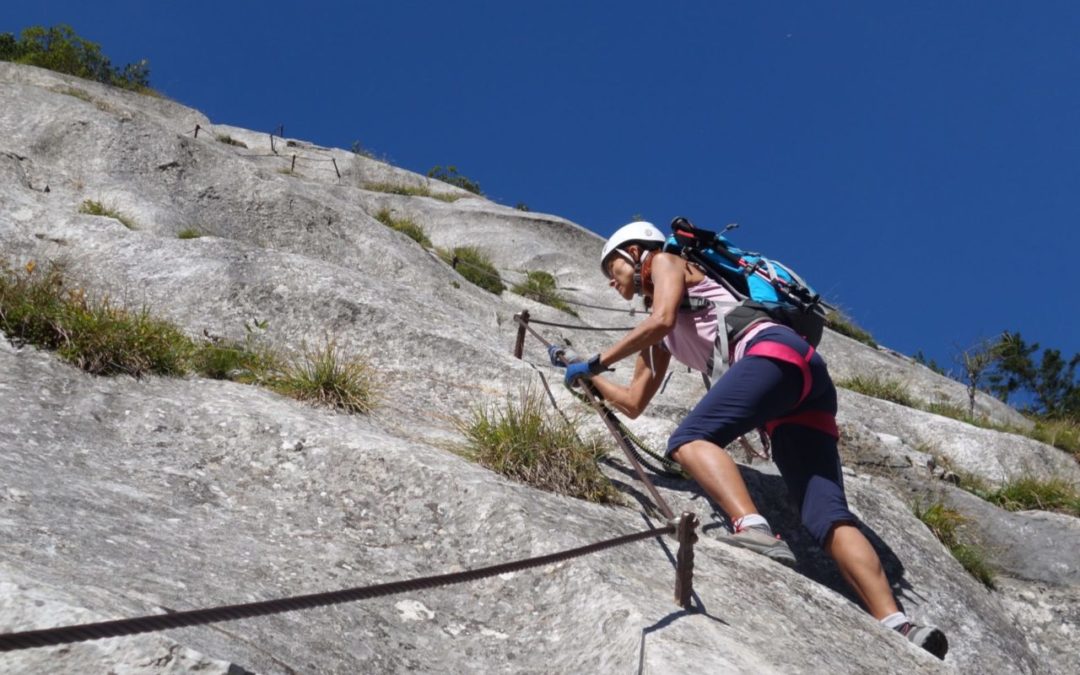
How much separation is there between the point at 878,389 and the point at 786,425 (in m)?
9.88

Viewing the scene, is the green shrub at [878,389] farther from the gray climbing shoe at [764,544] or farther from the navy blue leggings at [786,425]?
the gray climbing shoe at [764,544]

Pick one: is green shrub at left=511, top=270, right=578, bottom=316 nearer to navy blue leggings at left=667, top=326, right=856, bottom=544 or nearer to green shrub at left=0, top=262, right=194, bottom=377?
green shrub at left=0, top=262, right=194, bottom=377

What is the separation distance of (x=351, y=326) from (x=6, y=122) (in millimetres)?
9961

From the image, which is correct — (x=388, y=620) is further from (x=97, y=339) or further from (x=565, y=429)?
(x=97, y=339)

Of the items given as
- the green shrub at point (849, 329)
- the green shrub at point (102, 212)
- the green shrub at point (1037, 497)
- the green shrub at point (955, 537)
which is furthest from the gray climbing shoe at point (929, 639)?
the green shrub at point (849, 329)

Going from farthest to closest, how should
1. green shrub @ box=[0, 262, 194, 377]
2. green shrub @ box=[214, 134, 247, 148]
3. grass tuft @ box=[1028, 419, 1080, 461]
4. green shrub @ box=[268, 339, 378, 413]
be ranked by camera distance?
green shrub @ box=[214, 134, 247, 148], grass tuft @ box=[1028, 419, 1080, 461], green shrub @ box=[268, 339, 378, 413], green shrub @ box=[0, 262, 194, 377]

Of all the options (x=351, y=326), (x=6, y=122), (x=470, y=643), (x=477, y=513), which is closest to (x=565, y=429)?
(x=477, y=513)

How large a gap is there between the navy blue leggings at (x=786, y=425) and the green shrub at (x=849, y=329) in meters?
15.7

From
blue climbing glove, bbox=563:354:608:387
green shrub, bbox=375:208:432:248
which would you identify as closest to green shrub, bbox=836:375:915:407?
green shrub, bbox=375:208:432:248

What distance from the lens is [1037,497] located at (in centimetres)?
1014

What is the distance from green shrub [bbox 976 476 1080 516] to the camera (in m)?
10.0

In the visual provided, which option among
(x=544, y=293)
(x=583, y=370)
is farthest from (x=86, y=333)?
(x=544, y=293)

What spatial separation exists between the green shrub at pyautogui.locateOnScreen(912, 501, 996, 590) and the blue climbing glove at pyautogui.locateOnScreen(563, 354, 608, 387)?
11.3 ft

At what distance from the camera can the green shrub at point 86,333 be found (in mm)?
Answer: 6906
